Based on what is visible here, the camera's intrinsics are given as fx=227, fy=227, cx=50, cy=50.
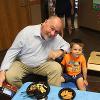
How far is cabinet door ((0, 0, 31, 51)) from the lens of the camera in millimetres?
3512

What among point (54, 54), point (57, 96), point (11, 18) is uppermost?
point (11, 18)

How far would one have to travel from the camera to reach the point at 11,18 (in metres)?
3.61

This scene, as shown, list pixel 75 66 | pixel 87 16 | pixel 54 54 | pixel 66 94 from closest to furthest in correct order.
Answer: pixel 66 94, pixel 54 54, pixel 75 66, pixel 87 16

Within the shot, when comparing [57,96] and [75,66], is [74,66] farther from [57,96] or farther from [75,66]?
[57,96]

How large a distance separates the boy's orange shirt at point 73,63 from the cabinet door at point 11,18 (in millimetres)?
1618

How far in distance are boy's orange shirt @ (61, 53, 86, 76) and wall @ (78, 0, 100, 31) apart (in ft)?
7.60

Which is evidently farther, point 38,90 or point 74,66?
point 74,66

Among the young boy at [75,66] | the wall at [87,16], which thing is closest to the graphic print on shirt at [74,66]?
the young boy at [75,66]

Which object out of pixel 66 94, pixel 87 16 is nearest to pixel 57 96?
pixel 66 94

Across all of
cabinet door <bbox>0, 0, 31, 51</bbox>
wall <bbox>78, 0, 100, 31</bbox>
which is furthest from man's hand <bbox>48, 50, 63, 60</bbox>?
wall <bbox>78, 0, 100, 31</bbox>

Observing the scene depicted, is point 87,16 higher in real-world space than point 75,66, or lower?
higher

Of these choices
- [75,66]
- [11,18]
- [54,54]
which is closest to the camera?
[54,54]

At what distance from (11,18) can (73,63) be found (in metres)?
1.70

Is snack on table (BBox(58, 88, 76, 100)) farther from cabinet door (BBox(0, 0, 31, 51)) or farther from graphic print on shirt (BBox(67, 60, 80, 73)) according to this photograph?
cabinet door (BBox(0, 0, 31, 51))
